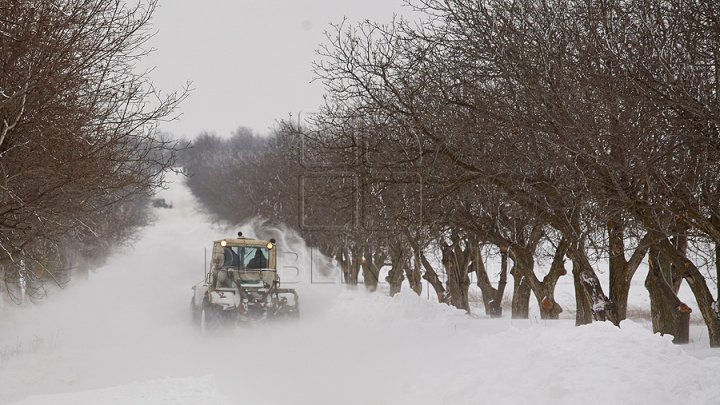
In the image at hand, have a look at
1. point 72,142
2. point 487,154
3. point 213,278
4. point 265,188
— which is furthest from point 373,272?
point 72,142

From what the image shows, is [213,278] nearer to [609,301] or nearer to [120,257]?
[609,301]

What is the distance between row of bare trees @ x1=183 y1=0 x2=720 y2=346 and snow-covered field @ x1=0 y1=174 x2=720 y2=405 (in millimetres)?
1727


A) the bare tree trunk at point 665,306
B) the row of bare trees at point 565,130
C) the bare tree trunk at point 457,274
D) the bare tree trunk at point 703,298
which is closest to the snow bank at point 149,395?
the row of bare trees at point 565,130

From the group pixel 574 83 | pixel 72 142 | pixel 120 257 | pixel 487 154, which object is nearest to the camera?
pixel 574 83

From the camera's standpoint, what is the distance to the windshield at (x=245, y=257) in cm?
1627

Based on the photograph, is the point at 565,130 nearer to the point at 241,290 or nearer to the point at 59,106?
the point at 59,106

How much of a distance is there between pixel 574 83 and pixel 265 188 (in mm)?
35499

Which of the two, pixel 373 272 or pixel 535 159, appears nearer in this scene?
pixel 535 159

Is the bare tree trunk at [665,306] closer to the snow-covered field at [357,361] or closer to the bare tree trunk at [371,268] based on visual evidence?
the snow-covered field at [357,361]

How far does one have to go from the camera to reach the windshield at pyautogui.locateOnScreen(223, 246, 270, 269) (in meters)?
16.3

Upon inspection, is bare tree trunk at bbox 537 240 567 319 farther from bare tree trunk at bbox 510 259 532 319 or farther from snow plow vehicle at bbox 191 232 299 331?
snow plow vehicle at bbox 191 232 299 331

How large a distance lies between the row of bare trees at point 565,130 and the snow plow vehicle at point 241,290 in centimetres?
331

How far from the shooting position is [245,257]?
16.4 metres

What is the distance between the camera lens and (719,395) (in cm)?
509
